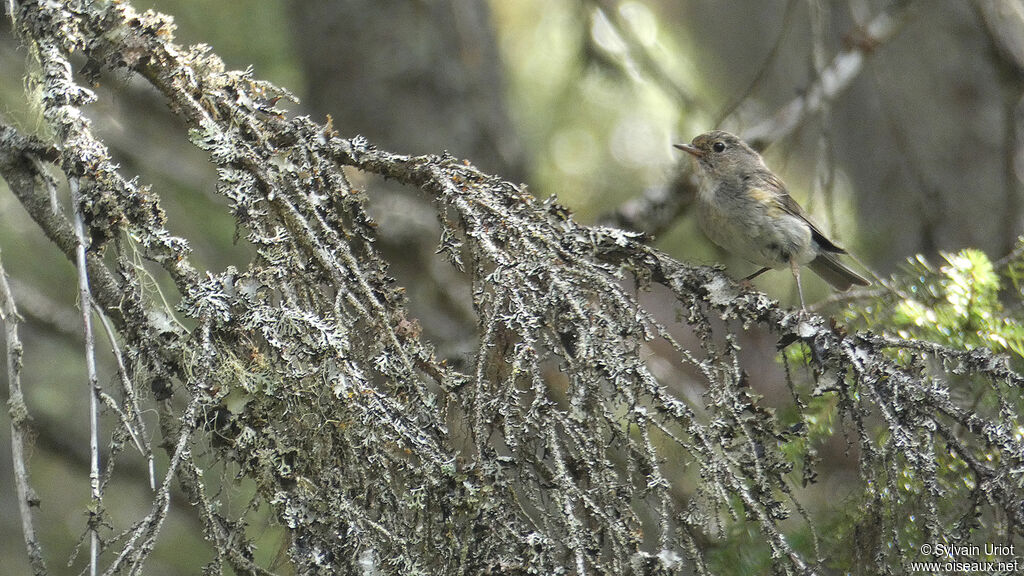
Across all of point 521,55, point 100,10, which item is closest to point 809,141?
point 521,55

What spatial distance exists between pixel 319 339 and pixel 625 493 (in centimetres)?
61

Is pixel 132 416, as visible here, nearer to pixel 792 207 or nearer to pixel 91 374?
pixel 91 374

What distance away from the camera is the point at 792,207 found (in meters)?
3.66

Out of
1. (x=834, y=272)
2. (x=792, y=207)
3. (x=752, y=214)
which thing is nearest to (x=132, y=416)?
(x=752, y=214)

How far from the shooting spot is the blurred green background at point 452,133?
4438 mm

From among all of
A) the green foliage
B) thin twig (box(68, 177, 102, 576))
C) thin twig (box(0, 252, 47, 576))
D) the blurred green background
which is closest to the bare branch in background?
the blurred green background

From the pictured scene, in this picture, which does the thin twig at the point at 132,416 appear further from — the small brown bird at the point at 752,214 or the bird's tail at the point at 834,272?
the bird's tail at the point at 834,272

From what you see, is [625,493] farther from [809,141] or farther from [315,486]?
[809,141]

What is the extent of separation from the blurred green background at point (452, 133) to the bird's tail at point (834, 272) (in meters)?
0.13

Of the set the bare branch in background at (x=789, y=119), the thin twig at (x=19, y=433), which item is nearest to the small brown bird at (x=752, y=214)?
the bare branch in background at (x=789, y=119)

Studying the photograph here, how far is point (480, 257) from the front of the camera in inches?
69.6

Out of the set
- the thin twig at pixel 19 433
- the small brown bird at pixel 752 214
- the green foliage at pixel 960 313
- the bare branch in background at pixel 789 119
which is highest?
the bare branch in background at pixel 789 119

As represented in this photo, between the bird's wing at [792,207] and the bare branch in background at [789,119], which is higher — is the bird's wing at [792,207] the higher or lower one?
the lower one

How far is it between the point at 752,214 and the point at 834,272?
1.99 feet
